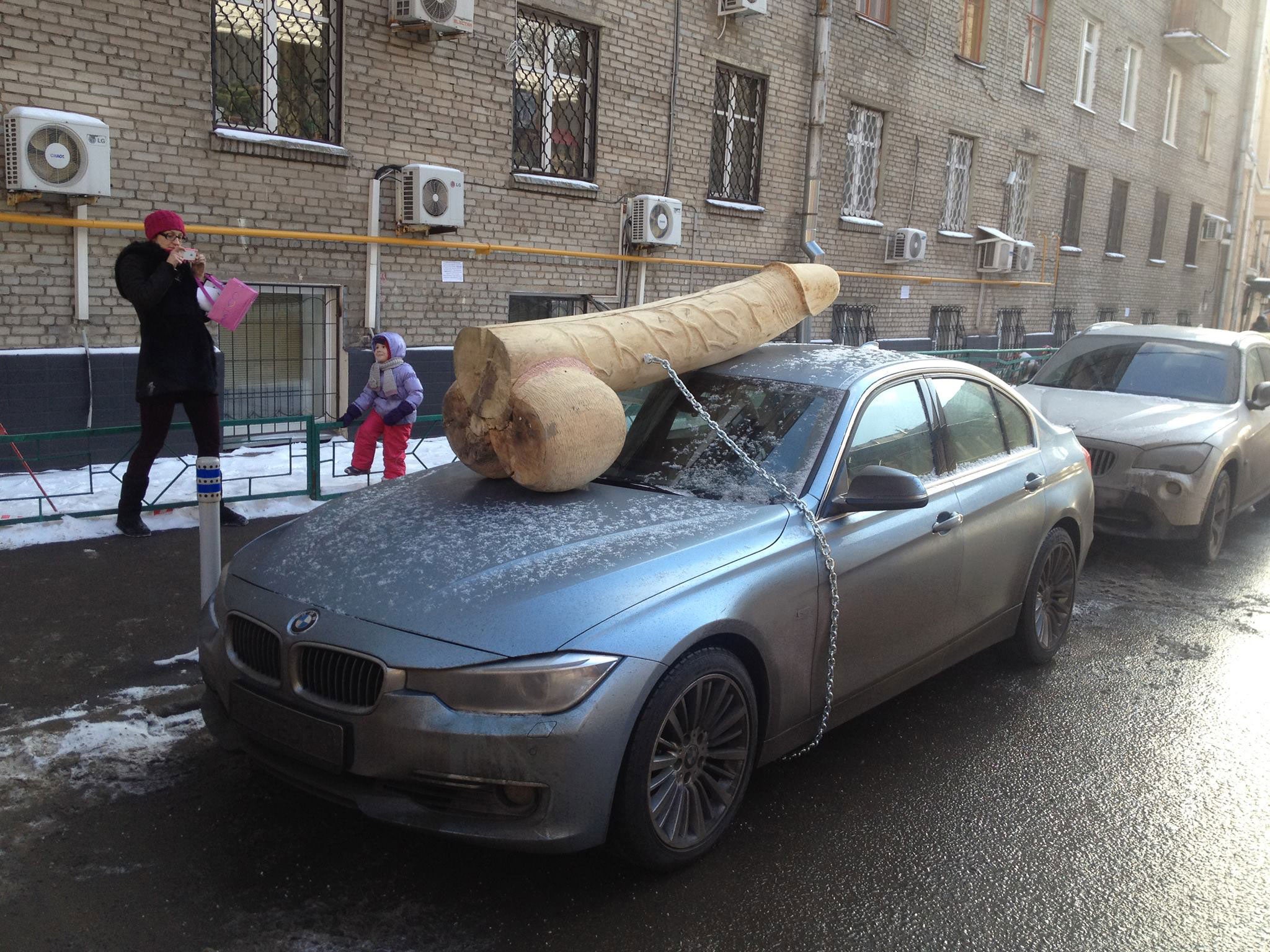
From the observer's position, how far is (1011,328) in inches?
848

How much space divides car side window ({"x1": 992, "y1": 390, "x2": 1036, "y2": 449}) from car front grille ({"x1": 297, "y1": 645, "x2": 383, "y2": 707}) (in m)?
3.23

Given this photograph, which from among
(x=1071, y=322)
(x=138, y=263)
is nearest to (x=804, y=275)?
(x=138, y=263)

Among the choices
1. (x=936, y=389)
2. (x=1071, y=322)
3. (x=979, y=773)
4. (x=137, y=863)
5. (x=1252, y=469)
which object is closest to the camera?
(x=137, y=863)

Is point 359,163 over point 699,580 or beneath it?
over

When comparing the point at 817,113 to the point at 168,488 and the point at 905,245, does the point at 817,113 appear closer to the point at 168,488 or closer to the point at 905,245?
the point at 905,245

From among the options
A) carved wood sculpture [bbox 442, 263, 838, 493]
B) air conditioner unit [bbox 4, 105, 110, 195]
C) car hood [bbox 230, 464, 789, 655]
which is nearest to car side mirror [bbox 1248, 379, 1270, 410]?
carved wood sculpture [bbox 442, 263, 838, 493]

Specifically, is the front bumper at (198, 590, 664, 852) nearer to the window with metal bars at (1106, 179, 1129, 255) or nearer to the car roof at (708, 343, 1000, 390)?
the car roof at (708, 343, 1000, 390)

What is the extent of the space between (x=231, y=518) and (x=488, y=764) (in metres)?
4.94

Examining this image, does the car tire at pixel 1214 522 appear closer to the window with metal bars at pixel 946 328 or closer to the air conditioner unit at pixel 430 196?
the air conditioner unit at pixel 430 196

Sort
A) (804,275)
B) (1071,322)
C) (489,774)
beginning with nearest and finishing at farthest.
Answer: (489,774)
(804,275)
(1071,322)

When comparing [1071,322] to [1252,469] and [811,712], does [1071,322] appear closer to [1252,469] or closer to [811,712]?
[1252,469]

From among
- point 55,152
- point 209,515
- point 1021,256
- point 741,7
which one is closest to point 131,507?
point 209,515

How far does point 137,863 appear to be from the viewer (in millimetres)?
3139

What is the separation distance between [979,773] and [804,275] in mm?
2257
